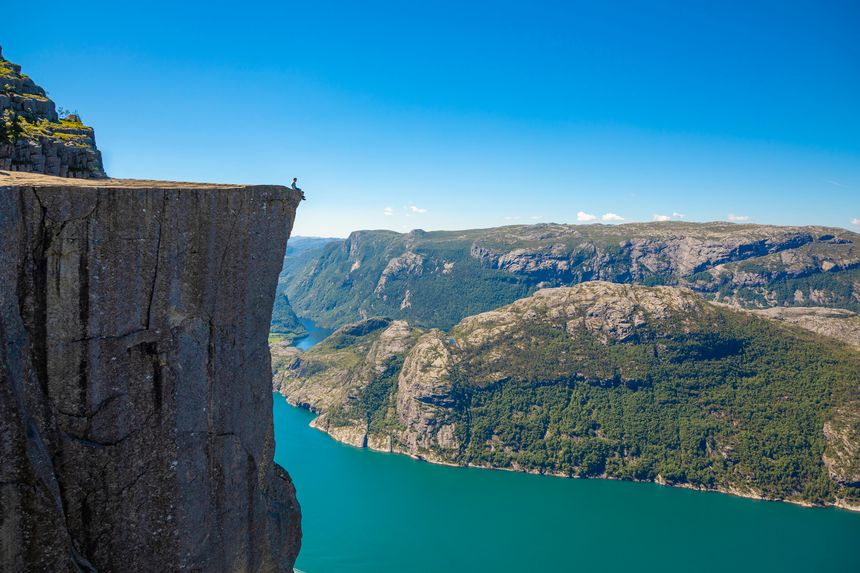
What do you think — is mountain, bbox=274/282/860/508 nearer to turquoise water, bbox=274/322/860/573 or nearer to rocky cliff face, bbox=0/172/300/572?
turquoise water, bbox=274/322/860/573

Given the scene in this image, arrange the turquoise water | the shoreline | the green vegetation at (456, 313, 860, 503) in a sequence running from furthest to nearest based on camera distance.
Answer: the green vegetation at (456, 313, 860, 503) < the shoreline < the turquoise water

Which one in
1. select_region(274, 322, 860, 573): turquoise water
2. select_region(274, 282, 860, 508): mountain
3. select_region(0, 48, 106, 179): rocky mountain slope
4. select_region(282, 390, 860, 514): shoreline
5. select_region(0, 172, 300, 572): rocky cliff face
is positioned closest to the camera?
select_region(0, 172, 300, 572): rocky cliff face

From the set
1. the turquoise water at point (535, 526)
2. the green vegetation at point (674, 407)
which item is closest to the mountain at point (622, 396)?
the green vegetation at point (674, 407)

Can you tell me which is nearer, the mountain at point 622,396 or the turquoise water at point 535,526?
the turquoise water at point 535,526

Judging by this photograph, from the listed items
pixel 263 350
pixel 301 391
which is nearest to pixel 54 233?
pixel 263 350

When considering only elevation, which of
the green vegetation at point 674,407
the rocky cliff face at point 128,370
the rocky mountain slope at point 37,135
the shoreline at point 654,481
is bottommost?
the shoreline at point 654,481

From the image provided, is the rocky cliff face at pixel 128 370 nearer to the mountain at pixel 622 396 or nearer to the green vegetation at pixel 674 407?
the green vegetation at pixel 674 407

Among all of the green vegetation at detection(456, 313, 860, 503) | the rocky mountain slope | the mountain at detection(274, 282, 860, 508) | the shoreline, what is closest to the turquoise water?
the shoreline

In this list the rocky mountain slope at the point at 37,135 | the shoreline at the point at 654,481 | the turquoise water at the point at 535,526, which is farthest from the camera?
the shoreline at the point at 654,481
